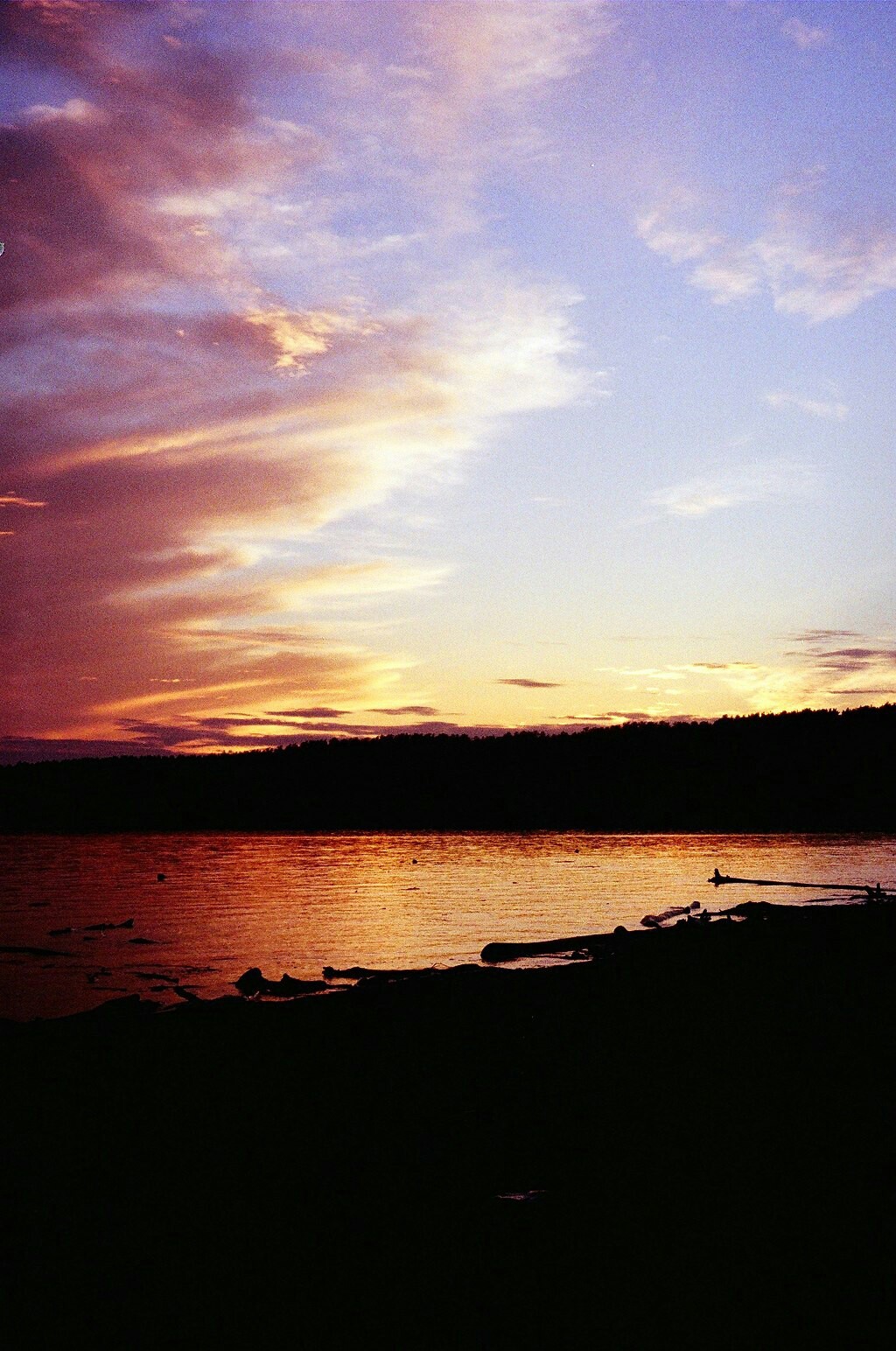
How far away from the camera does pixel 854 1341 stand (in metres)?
5.82

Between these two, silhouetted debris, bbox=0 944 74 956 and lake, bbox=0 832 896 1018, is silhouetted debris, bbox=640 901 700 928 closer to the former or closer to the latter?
lake, bbox=0 832 896 1018

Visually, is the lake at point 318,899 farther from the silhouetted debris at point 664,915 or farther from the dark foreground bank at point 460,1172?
the dark foreground bank at point 460,1172

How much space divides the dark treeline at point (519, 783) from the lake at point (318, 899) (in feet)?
135

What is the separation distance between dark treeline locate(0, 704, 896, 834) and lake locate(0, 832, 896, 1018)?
41297 millimetres

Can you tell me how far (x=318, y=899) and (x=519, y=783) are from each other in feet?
322

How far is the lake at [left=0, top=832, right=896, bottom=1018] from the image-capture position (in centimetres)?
2331

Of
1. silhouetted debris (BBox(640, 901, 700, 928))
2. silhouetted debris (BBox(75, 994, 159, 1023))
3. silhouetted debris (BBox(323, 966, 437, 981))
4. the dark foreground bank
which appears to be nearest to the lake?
silhouetted debris (BBox(640, 901, 700, 928))

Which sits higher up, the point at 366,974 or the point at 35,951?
the point at 366,974

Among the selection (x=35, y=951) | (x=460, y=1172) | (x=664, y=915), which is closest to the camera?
(x=460, y=1172)

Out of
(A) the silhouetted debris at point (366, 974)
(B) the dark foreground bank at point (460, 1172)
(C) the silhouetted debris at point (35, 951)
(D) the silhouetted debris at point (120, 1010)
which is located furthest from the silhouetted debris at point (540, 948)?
(C) the silhouetted debris at point (35, 951)

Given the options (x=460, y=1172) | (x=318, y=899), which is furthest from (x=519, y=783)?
(x=460, y=1172)

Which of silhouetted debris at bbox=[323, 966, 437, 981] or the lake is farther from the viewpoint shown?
the lake

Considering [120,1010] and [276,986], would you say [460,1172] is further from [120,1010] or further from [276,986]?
[276,986]

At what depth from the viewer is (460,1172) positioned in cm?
891
